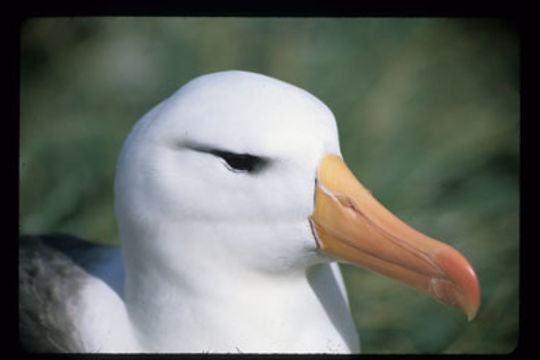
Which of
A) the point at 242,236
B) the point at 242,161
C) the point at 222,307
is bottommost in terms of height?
the point at 222,307

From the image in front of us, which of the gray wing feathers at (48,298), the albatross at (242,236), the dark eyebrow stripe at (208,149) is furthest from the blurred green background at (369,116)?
the dark eyebrow stripe at (208,149)

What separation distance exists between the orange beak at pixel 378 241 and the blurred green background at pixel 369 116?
3.23 feet

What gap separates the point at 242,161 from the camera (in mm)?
1919

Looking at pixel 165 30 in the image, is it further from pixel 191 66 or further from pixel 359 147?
pixel 359 147

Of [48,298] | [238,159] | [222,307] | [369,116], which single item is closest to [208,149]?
[238,159]

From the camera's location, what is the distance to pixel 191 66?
3205 millimetres

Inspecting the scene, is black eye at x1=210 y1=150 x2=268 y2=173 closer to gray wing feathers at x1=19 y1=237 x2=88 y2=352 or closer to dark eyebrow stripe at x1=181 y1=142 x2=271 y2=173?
dark eyebrow stripe at x1=181 y1=142 x2=271 y2=173

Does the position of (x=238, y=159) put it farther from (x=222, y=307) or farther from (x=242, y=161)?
(x=222, y=307)

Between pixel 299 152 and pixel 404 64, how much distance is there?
60.5 inches

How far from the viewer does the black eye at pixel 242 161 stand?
1.90 meters

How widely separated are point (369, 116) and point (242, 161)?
1926 mm

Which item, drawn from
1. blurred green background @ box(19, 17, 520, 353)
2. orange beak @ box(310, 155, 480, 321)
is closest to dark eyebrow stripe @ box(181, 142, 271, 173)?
orange beak @ box(310, 155, 480, 321)

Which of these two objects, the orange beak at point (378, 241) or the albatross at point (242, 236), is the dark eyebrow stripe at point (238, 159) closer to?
the albatross at point (242, 236)

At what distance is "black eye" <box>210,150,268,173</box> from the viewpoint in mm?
1897
